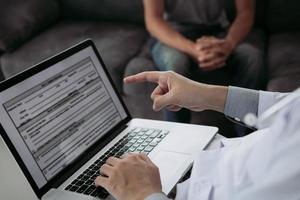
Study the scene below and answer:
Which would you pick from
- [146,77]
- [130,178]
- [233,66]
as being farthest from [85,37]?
[130,178]

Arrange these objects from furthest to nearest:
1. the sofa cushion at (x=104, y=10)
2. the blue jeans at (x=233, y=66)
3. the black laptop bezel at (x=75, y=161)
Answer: the sofa cushion at (x=104, y=10) → the blue jeans at (x=233, y=66) → the black laptop bezel at (x=75, y=161)

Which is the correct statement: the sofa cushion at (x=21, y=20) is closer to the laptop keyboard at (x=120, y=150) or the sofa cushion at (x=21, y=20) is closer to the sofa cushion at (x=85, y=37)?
the sofa cushion at (x=85, y=37)

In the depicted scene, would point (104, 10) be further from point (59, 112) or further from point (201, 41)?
point (59, 112)

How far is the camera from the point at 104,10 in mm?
2354

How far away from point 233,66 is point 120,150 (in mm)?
930

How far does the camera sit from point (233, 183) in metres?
0.73

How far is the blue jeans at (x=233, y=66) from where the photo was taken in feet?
5.67

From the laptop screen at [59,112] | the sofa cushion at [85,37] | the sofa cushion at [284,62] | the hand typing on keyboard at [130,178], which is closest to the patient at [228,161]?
the hand typing on keyboard at [130,178]

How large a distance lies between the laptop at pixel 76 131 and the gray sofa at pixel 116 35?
721 millimetres

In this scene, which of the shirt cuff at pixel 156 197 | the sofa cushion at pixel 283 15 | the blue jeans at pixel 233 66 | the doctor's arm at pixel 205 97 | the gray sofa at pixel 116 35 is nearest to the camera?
the shirt cuff at pixel 156 197

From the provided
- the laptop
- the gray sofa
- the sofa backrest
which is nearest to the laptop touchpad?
the laptop

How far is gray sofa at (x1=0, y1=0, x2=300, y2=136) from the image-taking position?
6.12 ft

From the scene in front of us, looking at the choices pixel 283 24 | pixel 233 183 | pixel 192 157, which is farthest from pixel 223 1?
pixel 233 183

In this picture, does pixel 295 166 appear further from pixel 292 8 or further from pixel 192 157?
pixel 292 8
